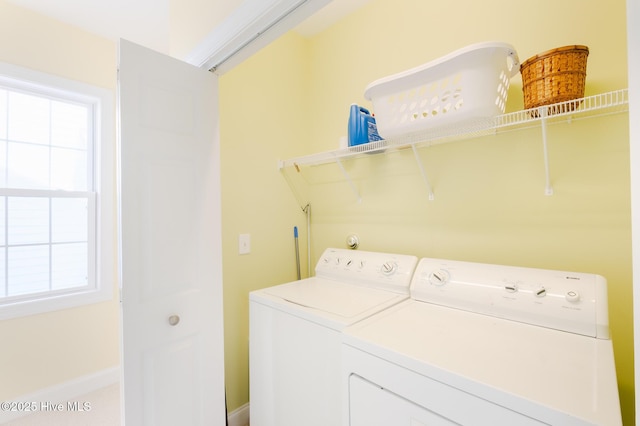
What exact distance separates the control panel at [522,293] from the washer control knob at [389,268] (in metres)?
0.13

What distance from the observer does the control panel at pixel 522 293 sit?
102 centimetres

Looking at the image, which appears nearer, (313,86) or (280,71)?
(280,71)

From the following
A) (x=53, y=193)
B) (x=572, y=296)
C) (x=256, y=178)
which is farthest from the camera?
(x=53, y=193)

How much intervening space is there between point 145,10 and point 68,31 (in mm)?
695

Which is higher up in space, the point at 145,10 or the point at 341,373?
the point at 145,10

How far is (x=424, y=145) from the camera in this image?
1.70 m

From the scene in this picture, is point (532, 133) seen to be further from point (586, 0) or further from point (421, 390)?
point (421, 390)

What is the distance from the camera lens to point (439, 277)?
1373 mm

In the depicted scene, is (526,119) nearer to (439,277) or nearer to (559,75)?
(559,75)

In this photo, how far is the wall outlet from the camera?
1.91m

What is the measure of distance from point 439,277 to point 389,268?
27cm

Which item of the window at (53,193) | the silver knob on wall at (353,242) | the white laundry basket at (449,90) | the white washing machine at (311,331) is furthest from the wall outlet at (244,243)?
the window at (53,193)

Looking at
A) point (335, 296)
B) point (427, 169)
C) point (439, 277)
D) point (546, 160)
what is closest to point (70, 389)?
point (335, 296)

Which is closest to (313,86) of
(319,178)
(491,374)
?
(319,178)
